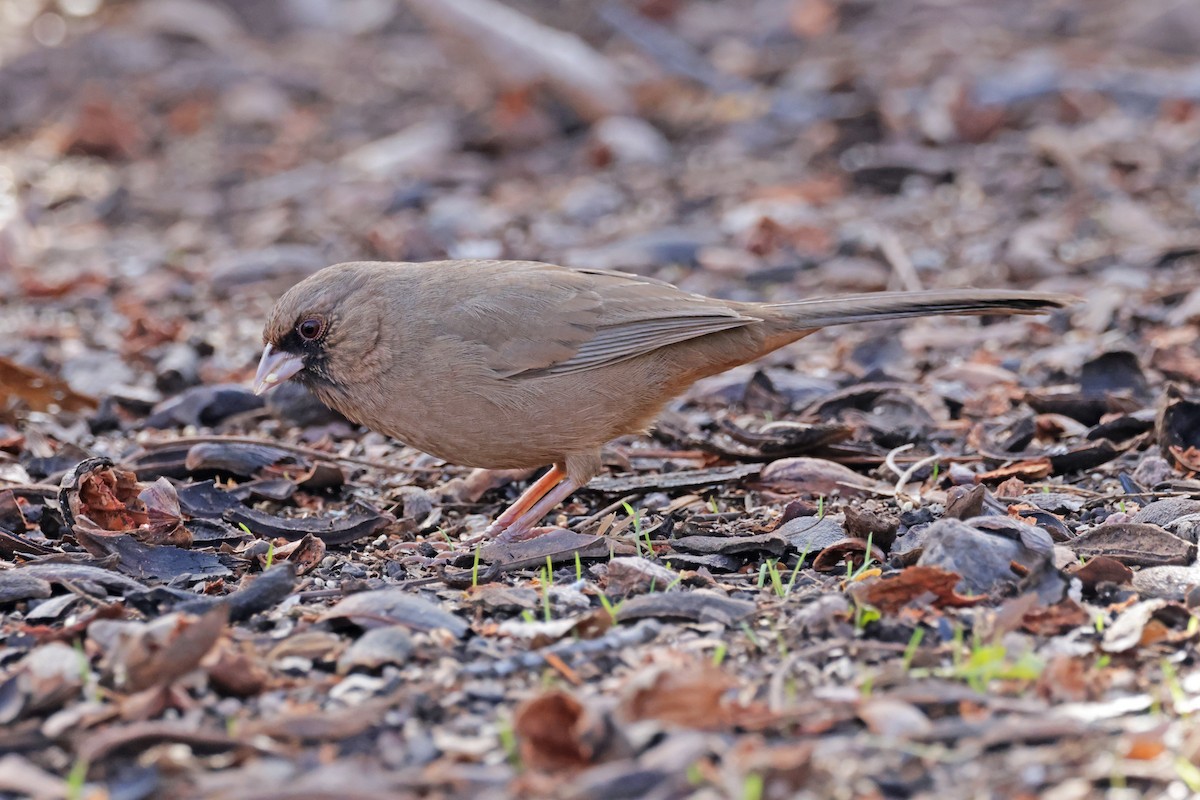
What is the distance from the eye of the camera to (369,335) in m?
4.52

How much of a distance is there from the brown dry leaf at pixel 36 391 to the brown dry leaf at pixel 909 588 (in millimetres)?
3438

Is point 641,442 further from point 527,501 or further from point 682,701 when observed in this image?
point 682,701

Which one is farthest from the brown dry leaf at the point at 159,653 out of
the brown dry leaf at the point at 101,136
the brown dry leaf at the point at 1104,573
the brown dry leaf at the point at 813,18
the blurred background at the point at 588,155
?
the brown dry leaf at the point at 813,18

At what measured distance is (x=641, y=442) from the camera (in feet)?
17.7

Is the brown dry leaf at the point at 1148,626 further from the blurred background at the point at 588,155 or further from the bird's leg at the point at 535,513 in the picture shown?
the blurred background at the point at 588,155

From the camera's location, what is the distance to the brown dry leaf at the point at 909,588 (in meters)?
3.33

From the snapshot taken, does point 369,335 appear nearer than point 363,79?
Yes

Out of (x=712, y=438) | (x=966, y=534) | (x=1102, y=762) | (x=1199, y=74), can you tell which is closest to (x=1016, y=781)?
(x=1102, y=762)

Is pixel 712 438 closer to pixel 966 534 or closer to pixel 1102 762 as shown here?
pixel 966 534

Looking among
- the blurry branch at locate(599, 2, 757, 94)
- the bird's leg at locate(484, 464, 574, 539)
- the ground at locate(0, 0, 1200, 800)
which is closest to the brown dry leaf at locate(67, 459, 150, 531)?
the ground at locate(0, 0, 1200, 800)

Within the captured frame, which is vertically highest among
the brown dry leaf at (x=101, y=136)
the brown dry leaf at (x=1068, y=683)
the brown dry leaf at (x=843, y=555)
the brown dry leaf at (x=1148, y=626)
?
the brown dry leaf at (x=101, y=136)

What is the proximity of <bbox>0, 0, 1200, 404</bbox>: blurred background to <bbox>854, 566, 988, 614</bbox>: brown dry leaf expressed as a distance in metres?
2.77

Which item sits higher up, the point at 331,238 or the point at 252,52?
the point at 252,52

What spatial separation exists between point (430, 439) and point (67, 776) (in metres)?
1.82
